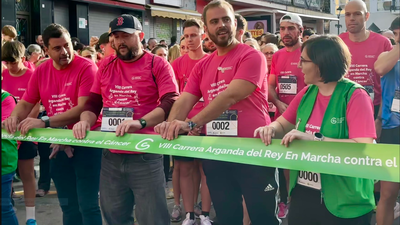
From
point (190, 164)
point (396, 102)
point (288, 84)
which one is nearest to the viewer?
point (396, 102)

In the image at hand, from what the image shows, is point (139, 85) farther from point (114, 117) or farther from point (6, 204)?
point (6, 204)

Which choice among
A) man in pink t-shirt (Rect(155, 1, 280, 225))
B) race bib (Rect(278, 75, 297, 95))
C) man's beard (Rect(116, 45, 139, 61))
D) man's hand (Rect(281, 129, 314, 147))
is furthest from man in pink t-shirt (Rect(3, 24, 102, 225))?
race bib (Rect(278, 75, 297, 95))

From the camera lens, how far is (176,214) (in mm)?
5020

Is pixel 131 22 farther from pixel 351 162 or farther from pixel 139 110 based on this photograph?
pixel 351 162

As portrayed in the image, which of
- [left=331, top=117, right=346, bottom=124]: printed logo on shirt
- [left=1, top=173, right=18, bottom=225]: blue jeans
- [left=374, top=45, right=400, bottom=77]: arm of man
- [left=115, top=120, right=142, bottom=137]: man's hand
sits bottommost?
[left=1, top=173, right=18, bottom=225]: blue jeans

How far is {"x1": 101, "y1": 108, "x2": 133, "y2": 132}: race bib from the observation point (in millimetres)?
3273

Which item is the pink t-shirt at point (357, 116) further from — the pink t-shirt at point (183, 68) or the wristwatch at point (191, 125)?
the pink t-shirt at point (183, 68)

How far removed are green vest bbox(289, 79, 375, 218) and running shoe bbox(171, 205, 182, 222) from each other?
2.71 metres

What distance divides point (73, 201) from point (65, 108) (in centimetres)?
74

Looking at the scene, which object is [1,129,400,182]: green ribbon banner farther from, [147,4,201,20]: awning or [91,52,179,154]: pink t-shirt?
[147,4,201,20]: awning

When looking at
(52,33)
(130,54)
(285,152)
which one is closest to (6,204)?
(52,33)

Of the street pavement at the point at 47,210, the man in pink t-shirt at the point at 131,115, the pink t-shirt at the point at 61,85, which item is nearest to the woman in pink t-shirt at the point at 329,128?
the man in pink t-shirt at the point at 131,115

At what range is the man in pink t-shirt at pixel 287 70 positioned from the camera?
15.4ft

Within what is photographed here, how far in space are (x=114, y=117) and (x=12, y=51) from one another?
232cm
